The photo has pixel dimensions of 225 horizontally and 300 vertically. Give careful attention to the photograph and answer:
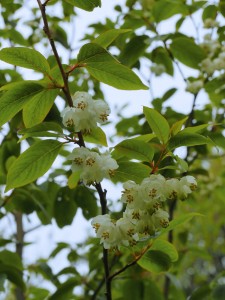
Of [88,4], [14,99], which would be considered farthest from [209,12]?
[14,99]

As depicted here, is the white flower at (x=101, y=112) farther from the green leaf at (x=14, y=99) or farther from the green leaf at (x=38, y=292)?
the green leaf at (x=38, y=292)

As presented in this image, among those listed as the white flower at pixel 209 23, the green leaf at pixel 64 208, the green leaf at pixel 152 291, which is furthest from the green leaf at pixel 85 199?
the white flower at pixel 209 23

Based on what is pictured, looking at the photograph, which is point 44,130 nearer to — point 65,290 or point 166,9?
point 65,290

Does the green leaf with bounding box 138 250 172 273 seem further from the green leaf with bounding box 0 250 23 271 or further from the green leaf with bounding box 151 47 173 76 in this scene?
the green leaf with bounding box 151 47 173 76

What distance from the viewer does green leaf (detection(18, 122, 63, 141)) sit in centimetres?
118

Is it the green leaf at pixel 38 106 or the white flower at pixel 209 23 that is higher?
the white flower at pixel 209 23

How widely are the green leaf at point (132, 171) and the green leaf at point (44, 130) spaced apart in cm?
19

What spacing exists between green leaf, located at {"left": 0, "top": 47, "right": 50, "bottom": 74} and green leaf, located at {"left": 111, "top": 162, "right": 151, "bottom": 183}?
316mm

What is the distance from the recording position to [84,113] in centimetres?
113

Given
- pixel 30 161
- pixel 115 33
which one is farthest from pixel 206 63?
pixel 30 161

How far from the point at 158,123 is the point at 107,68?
0.19 meters

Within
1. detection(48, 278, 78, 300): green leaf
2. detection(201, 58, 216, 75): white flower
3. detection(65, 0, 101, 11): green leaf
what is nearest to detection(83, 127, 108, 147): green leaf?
detection(65, 0, 101, 11): green leaf

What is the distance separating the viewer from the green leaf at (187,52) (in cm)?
224

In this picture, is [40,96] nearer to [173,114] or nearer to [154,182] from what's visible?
[154,182]
